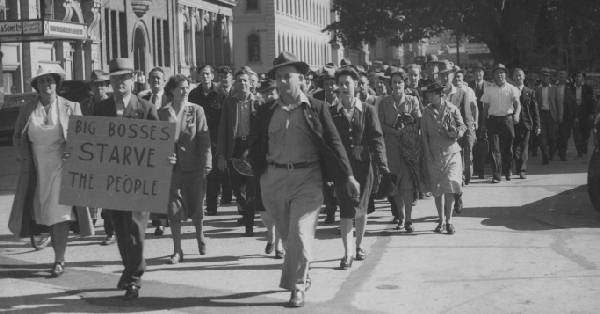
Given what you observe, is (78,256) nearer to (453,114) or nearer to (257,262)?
(257,262)

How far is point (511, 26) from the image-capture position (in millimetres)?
38969

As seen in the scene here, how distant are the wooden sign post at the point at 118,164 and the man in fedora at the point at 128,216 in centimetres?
21

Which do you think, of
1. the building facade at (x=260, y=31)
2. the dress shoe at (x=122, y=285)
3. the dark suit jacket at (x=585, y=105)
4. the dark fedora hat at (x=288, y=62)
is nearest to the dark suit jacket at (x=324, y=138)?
the dark fedora hat at (x=288, y=62)

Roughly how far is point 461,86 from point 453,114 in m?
3.80

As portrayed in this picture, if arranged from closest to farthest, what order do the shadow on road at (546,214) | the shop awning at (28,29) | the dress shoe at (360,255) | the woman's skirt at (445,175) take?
the dress shoe at (360,255) < the woman's skirt at (445,175) < the shadow on road at (546,214) < the shop awning at (28,29)

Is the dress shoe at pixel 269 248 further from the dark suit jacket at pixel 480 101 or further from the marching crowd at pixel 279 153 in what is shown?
the dark suit jacket at pixel 480 101

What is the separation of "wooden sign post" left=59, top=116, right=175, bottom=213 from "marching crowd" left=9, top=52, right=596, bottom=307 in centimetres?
20

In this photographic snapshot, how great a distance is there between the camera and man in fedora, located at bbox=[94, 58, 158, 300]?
802 cm

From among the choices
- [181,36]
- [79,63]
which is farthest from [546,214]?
[181,36]

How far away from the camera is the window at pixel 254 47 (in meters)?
83.7

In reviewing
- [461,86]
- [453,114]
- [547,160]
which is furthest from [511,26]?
[453,114]

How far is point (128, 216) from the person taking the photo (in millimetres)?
8148

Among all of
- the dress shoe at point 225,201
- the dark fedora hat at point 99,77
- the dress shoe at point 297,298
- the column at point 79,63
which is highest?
the column at point 79,63

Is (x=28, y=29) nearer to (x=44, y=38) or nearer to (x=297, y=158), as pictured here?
(x=44, y=38)
